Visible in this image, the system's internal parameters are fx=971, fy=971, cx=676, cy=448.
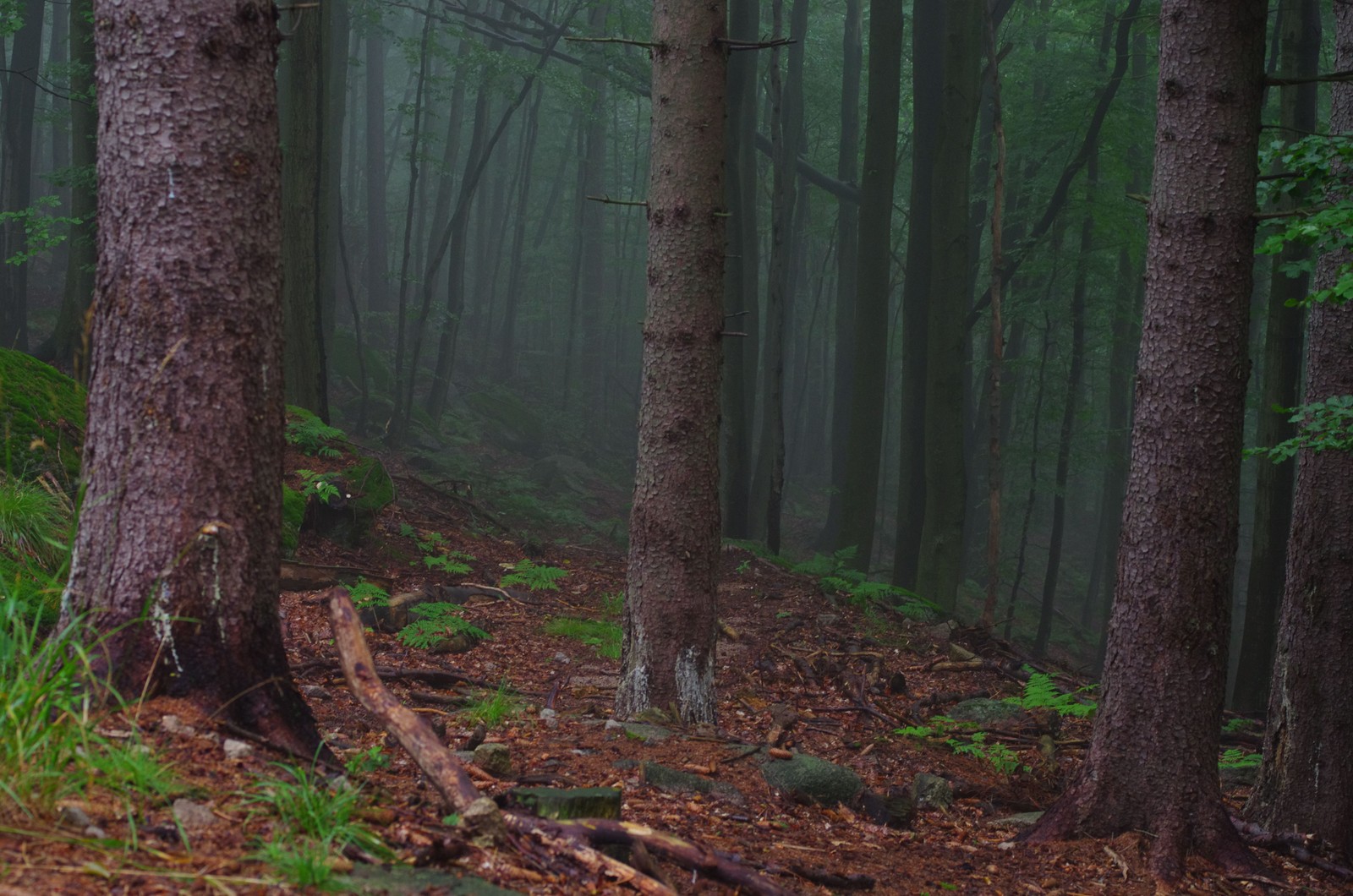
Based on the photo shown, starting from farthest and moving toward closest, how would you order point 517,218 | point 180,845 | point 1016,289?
point 517,218
point 1016,289
point 180,845

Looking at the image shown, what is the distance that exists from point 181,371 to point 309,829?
154 cm

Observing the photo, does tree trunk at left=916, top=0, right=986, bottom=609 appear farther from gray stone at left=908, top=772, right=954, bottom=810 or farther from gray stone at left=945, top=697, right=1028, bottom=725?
gray stone at left=908, top=772, right=954, bottom=810

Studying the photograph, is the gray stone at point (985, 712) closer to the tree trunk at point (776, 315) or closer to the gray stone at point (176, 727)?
the gray stone at point (176, 727)

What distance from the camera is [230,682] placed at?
3.30 metres

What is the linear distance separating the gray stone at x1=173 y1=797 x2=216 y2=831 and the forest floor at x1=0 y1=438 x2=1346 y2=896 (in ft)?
0.04

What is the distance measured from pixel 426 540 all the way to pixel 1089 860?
7.67m

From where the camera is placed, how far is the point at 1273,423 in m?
9.23

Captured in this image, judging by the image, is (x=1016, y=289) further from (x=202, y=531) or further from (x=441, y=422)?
(x=202, y=531)

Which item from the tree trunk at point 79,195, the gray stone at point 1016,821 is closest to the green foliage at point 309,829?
the gray stone at point 1016,821

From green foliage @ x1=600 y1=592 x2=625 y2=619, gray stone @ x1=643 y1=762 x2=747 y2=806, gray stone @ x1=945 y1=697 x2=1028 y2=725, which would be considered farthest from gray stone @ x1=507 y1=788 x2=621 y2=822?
green foliage @ x1=600 y1=592 x2=625 y2=619

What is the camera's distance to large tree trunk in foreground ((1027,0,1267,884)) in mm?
4641

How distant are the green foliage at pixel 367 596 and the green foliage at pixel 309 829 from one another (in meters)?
4.96

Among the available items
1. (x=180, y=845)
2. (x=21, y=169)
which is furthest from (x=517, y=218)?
(x=180, y=845)

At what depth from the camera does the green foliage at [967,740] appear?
659cm
